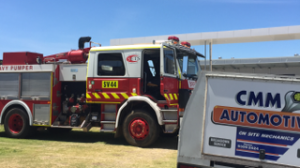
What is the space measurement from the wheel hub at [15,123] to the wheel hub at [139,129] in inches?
162

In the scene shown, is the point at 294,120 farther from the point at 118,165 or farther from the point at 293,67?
the point at 293,67

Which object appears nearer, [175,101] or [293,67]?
[175,101]

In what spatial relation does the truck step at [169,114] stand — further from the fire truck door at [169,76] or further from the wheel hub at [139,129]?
the wheel hub at [139,129]

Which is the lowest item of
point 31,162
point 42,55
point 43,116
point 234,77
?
point 31,162

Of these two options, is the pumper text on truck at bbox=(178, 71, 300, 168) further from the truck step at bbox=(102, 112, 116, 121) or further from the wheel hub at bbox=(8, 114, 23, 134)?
the wheel hub at bbox=(8, 114, 23, 134)

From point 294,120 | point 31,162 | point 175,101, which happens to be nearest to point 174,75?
point 175,101

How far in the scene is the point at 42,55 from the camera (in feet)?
32.5

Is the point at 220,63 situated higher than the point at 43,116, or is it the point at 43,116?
the point at 220,63

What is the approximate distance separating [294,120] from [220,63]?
981 inches

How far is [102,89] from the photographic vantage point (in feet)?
26.5

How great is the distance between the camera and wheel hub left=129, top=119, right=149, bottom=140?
755 cm

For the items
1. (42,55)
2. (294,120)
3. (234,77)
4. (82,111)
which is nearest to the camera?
(294,120)

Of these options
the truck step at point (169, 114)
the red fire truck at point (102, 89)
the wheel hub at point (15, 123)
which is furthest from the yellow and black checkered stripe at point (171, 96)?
the wheel hub at point (15, 123)

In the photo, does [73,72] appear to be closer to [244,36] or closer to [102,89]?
[102,89]
